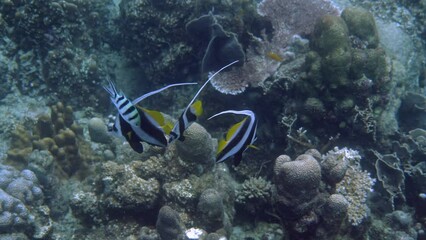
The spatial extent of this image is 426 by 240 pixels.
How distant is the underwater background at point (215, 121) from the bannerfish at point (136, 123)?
1736 mm

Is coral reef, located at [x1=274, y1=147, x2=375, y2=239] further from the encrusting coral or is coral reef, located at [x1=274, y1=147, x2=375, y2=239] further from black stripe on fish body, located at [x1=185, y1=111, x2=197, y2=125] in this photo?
the encrusting coral

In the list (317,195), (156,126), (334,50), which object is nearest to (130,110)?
(156,126)

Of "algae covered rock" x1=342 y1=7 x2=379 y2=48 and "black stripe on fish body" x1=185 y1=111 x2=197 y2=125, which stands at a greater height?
"black stripe on fish body" x1=185 y1=111 x2=197 y2=125

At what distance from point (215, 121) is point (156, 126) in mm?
3900

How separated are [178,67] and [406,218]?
186 inches

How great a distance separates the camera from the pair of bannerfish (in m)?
2.29

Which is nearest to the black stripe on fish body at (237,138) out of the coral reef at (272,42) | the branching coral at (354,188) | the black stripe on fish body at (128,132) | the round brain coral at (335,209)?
the black stripe on fish body at (128,132)

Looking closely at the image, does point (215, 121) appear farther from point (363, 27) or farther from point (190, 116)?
point (190, 116)

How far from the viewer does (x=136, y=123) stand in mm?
2330

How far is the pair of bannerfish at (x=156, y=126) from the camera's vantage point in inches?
90.2

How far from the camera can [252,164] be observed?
5852 millimetres

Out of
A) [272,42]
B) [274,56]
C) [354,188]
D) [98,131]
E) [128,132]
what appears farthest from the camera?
[272,42]

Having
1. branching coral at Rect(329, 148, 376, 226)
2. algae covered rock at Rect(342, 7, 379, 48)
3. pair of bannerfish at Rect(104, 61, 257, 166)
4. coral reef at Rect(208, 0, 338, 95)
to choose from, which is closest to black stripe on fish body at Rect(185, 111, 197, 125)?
pair of bannerfish at Rect(104, 61, 257, 166)

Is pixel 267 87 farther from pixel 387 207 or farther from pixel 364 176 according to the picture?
pixel 387 207
